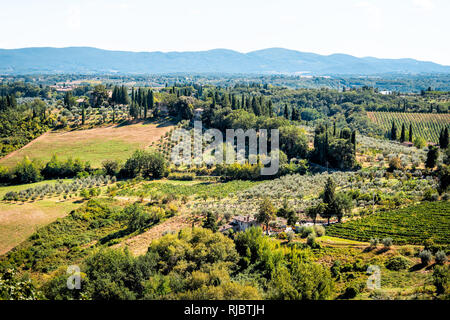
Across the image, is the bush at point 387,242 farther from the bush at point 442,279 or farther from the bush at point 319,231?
the bush at point 442,279

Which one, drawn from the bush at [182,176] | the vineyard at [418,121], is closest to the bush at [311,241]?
the bush at [182,176]

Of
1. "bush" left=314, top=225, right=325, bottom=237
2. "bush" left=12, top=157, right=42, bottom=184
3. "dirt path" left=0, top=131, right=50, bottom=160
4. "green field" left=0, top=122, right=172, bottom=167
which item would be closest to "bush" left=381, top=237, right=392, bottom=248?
"bush" left=314, top=225, right=325, bottom=237

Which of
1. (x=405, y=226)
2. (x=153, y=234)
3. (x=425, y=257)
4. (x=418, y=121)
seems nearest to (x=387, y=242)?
(x=425, y=257)

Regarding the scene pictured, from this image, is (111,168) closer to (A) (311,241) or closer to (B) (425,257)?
(A) (311,241)

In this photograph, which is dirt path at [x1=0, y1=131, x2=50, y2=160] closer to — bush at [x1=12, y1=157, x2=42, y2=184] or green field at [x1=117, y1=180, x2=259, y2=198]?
bush at [x1=12, y1=157, x2=42, y2=184]
